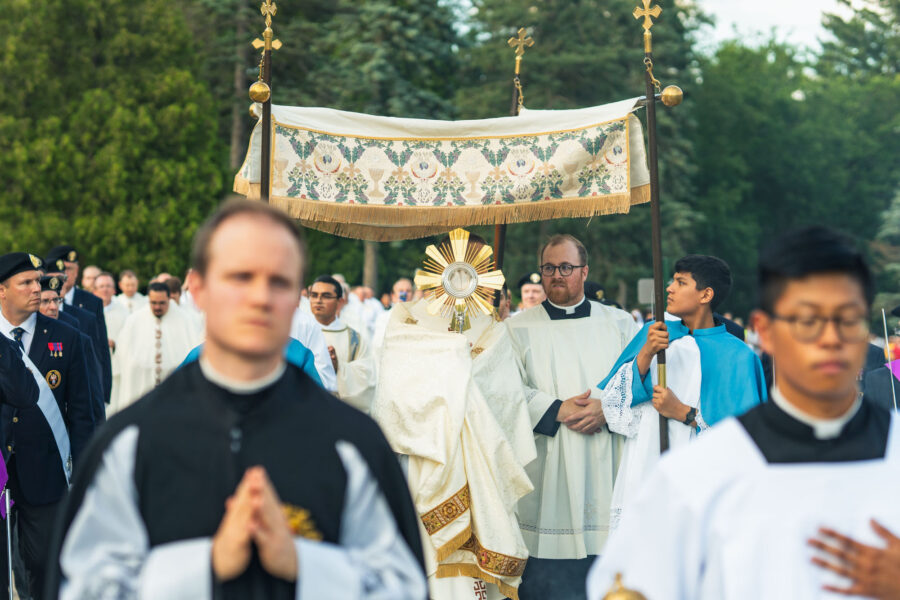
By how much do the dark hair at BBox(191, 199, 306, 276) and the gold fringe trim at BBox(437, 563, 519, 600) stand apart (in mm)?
4001

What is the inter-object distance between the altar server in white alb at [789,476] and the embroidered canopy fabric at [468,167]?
4111mm

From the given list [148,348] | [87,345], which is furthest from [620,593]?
[148,348]

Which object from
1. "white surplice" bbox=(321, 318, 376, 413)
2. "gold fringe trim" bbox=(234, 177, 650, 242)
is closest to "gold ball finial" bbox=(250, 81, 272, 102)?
"gold fringe trim" bbox=(234, 177, 650, 242)

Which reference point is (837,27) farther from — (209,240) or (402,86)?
(209,240)

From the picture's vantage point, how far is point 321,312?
918 centimetres

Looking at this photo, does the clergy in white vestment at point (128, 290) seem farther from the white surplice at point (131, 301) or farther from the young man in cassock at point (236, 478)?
the young man in cassock at point (236, 478)

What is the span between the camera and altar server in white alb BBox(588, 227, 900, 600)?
2.36 metres

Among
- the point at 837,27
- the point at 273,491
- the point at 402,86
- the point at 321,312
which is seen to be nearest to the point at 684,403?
the point at 273,491

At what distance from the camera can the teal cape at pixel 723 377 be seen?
541 centimetres

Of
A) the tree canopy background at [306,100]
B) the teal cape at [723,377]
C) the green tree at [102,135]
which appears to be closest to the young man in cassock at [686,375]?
the teal cape at [723,377]

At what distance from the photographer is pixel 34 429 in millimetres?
6125

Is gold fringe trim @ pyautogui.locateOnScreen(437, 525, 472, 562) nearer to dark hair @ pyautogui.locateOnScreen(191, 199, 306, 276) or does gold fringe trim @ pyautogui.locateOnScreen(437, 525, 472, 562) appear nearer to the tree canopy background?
dark hair @ pyautogui.locateOnScreen(191, 199, 306, 276)

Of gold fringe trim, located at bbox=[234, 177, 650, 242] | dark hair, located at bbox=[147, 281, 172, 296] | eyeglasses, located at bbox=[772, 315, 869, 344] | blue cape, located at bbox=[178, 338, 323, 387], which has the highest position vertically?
dark hair, located at bbox=[147, 281, 172, 296]

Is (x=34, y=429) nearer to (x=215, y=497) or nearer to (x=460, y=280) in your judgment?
(x=460, y=280)
